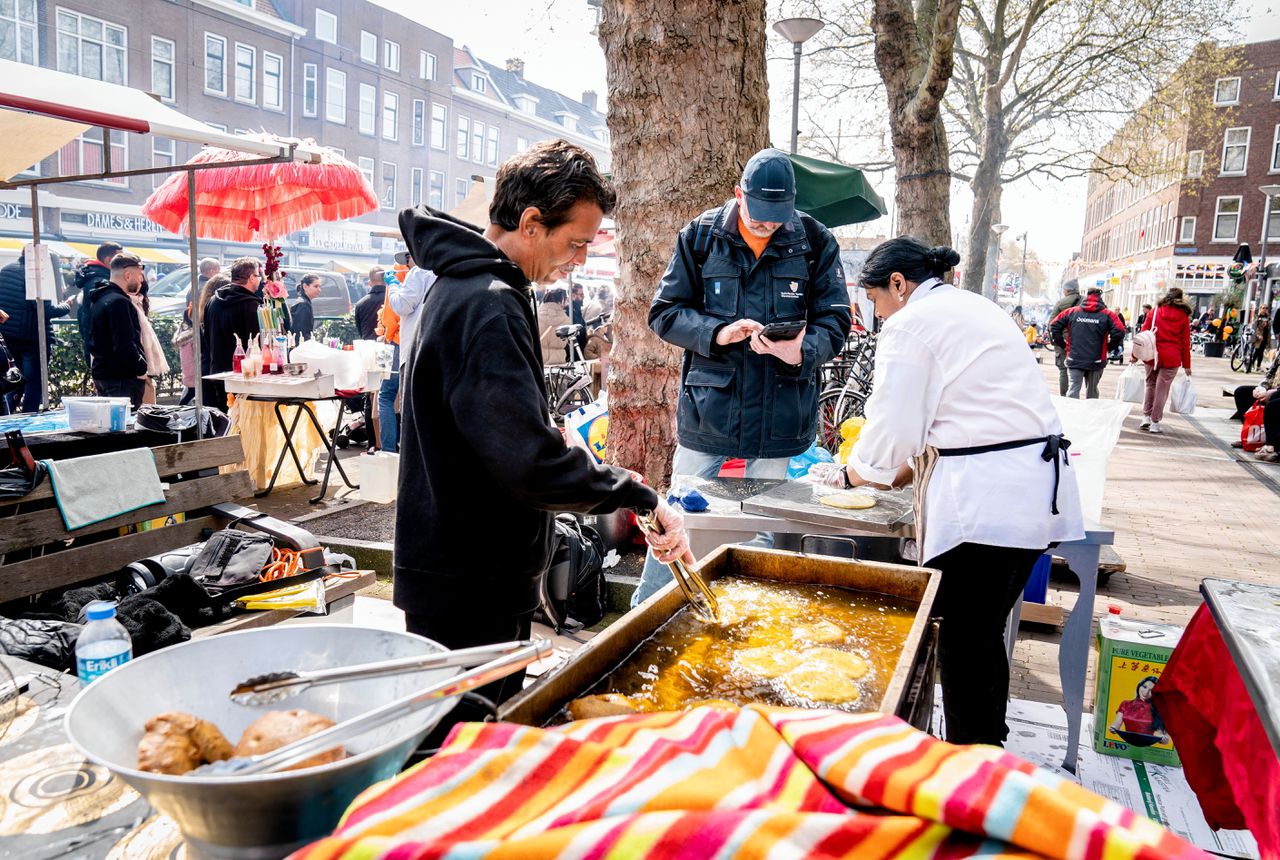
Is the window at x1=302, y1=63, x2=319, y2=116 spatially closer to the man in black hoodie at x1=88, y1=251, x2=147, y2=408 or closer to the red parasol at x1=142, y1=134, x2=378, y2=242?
the red parasol at x1=142, y1=134, x2=378, y2=242

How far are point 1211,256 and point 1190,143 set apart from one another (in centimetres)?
595

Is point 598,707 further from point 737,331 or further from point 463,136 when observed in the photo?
point 463,136

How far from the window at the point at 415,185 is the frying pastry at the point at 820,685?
130 feet

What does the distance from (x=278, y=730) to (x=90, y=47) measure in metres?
31.6

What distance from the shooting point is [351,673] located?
1.07 metres

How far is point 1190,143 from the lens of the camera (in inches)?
1731

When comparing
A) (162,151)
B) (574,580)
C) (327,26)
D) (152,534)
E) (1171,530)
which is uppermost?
(327,26)

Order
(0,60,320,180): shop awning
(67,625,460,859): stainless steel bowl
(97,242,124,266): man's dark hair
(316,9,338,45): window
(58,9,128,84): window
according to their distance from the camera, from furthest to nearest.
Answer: (316,9,338,45): window
(58,9,128,84): window
(97,242,124,266): man's dark hair
(0,60,320,180): shop awning
(67,625,460,859): stainless steel bowl

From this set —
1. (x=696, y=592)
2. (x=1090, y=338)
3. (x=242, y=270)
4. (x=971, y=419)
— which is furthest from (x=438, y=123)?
(x=696, y=592)

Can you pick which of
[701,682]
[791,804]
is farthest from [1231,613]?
[791,804]

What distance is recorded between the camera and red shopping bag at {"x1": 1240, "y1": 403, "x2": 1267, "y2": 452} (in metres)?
11.4

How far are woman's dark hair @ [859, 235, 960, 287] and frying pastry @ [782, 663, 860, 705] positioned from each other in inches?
64.5

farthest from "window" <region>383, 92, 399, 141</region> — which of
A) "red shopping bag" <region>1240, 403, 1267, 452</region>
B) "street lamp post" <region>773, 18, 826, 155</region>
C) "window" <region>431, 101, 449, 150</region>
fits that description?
"red shopping bag" <region>1240, 403, 1267, 452</region>

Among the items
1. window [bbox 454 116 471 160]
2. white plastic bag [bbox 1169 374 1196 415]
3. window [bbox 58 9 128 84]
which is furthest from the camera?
window [bbox 454 116 471 160]
